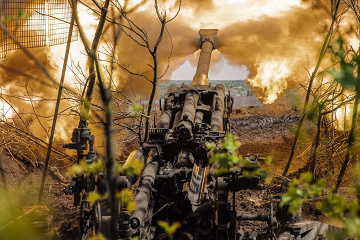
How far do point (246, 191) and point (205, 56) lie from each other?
19.6 ft

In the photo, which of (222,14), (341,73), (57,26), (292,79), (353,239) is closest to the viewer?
(341,73)

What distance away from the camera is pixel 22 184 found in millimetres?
13141

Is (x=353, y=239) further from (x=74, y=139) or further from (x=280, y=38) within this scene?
(x=280, y=38)

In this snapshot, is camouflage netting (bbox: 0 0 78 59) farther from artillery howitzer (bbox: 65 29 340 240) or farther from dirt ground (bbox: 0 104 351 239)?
artillery howitzer (bbox: 65 29 340 240)

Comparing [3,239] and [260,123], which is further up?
[260,123]

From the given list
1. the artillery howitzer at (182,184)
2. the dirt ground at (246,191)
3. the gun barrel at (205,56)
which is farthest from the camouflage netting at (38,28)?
the artillery howitzer at (182,184)

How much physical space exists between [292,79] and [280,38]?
188 centimetres

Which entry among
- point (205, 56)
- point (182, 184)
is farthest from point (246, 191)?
point (205, 56)

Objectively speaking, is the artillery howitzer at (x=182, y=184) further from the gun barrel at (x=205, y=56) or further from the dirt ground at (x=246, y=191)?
the gun barrel at (x=205, y=56)

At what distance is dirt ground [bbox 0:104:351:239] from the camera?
37.7 ft

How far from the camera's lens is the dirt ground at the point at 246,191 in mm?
11477

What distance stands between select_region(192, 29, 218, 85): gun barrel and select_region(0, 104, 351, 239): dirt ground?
3554mm

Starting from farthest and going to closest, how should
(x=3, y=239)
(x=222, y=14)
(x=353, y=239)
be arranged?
(x=222, y=14), (x=353, y=239), (x=3, y=239)

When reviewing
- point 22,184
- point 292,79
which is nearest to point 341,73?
point 22,184
